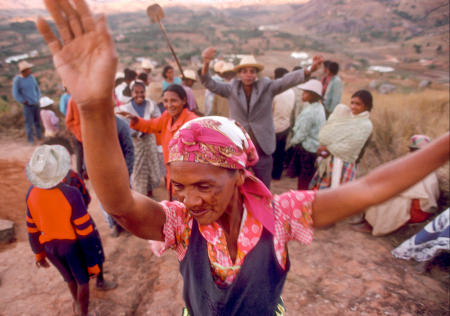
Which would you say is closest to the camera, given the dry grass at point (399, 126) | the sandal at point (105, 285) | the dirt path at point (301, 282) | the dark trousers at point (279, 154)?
the dirt path at point (301, 282)

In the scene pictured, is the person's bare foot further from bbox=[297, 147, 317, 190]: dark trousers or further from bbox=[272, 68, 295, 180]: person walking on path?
bbox=[272, 68, 295, 180]: person walking on path

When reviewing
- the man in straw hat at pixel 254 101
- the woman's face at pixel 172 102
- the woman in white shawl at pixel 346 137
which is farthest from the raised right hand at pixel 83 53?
the woman in white shawl at pixel 346 137

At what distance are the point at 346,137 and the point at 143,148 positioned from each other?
3.02m

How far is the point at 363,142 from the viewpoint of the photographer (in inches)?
141

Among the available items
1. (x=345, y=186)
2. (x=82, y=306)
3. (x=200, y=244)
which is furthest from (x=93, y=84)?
(x=82, y=306)

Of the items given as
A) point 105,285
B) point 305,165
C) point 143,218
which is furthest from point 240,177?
point 305,165

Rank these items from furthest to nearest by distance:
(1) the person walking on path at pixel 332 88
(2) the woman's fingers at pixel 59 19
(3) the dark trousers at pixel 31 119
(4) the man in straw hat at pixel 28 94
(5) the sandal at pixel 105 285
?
(3) the dark trousers at pixel 31 119
(4) the man in straw hat at pixel 28 94
(1) the person walking on path at pixel 332 88
(5) the sandal at pixel 105 285
(2) the woman's fingers at pixel 59 19

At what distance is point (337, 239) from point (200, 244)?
3.10m

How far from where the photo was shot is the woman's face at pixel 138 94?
412 cm

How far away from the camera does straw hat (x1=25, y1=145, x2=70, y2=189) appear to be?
6.72 ft

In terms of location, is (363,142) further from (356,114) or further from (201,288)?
(201,288)

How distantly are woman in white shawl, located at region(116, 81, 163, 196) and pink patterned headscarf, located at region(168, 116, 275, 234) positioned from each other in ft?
11.0

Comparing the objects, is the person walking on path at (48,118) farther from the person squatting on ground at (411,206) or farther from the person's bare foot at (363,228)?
the person squatting on ground at (411,206)

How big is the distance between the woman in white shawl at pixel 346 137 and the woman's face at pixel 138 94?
2770 millimetres
